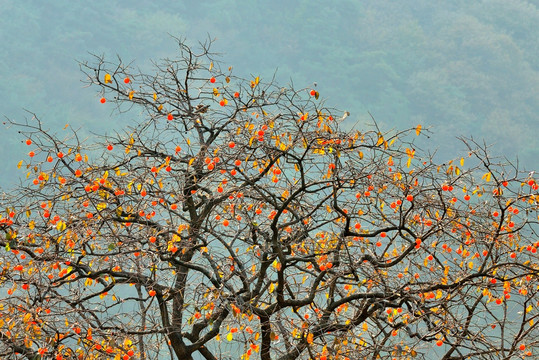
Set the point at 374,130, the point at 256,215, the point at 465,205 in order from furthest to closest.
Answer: the point at 256,215 → the point at 465,205 → the point at 374,130

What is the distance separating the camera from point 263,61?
190 feet

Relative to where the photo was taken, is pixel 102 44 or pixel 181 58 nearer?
pixel 181 58

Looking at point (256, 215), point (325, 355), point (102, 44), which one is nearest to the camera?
point (325, 355)

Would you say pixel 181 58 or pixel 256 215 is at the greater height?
pixel 181 58

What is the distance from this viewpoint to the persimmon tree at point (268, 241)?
17.8ft

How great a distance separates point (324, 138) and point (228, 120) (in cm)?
167

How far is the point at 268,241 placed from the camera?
Result: 5879mm

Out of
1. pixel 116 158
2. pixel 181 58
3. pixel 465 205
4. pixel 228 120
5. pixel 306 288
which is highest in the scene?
pixel 181 58

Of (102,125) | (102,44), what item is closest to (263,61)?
(102,44)

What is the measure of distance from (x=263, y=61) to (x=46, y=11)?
1774 centimetres

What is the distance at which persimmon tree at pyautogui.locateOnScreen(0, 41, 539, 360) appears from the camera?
5.43 meters

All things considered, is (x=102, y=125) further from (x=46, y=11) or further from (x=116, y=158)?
(x=116, y=158)

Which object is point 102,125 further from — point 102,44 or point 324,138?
point 324,138

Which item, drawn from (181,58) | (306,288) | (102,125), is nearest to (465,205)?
(306,288)
